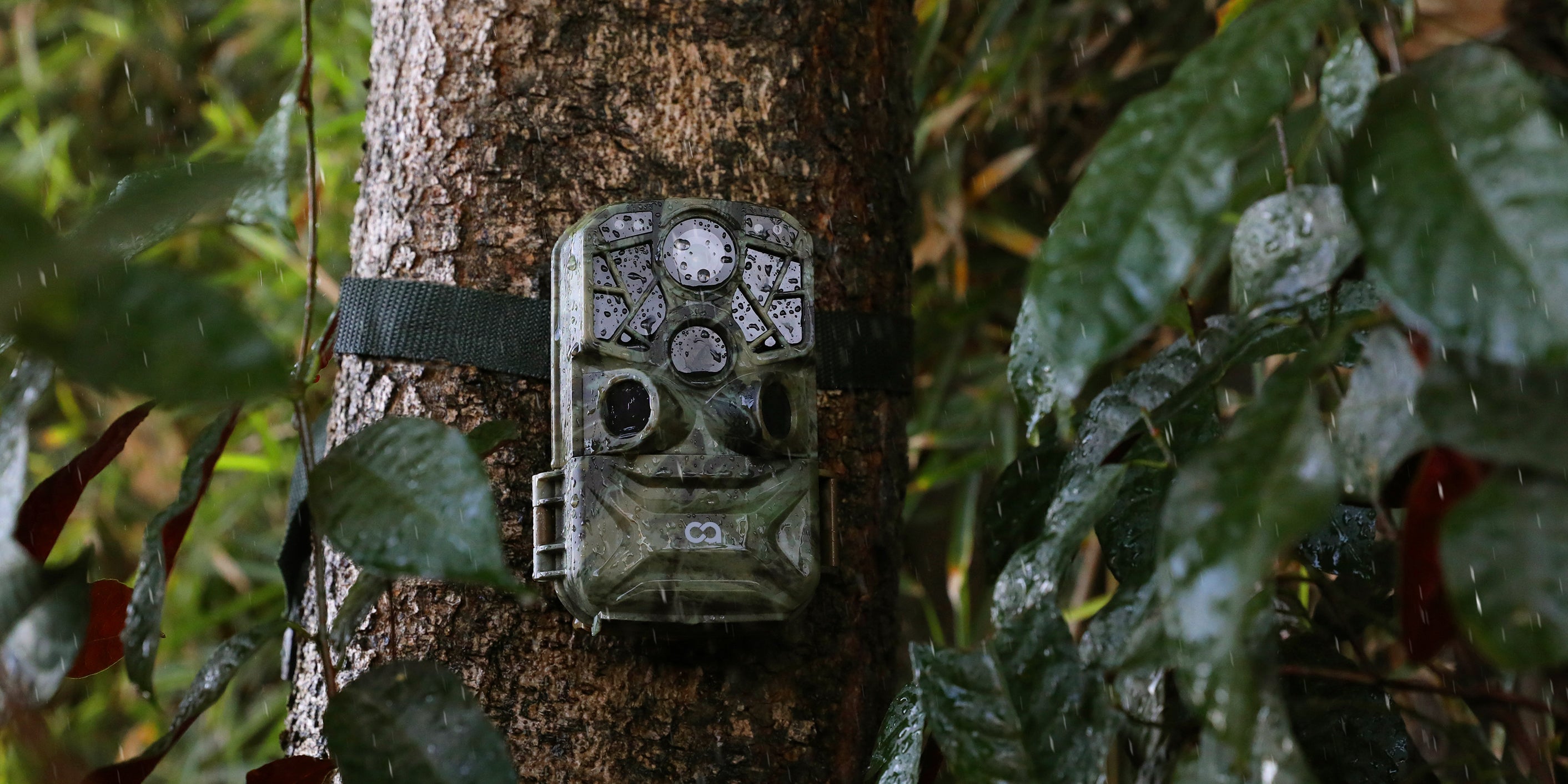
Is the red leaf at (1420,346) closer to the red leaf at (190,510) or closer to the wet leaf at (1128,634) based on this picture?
the wet leaf at (1128,634)

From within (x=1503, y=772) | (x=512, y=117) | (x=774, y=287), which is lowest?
(x=1503, y=772)

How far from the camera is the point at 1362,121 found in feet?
1.54

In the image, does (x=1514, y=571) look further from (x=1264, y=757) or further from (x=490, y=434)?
(x=490, y=434)

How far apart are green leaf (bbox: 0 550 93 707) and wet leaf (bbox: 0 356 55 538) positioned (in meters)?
0.04

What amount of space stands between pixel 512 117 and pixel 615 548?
33 centimetres

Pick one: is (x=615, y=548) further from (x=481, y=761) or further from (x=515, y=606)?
(x=481, y=761)

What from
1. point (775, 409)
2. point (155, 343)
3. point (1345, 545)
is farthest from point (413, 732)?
point (1345, 545)

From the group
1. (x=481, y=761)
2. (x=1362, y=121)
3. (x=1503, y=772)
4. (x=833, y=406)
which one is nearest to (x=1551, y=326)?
(x=1362, y=121)

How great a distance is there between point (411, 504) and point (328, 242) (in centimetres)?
185

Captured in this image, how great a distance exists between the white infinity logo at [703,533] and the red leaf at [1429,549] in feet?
1.29

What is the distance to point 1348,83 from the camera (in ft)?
2.08

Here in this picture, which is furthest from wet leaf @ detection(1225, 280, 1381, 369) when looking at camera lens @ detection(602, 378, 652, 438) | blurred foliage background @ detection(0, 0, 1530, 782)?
blurred foliage background @ detection(0, 0, 1530, 782)

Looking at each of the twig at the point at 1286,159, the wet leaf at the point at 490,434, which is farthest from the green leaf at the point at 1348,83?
the wet leaf at the point at 490,434

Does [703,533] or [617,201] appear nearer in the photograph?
[703,533]
